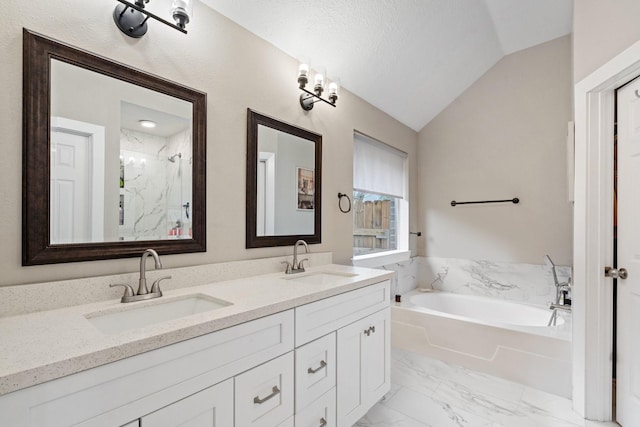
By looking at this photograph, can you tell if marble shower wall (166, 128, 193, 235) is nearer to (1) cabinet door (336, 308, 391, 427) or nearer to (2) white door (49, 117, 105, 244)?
(2) white door (49, 117, 105, 244)

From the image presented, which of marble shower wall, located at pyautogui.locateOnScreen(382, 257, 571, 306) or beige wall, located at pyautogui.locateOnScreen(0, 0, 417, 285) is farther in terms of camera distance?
marble shower wall, located at pyautogui.locateOnScreen(382, 257, 571, 306)

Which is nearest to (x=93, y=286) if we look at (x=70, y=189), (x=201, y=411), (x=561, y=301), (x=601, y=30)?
(x=70, y=189)

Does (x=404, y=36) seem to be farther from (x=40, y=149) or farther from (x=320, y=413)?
(x=320, y=413)

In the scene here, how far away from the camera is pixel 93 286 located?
1.17 meters

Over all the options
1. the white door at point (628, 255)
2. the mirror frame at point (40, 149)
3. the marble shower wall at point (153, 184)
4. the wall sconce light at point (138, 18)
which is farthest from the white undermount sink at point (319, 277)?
the white door at point (628, 255)

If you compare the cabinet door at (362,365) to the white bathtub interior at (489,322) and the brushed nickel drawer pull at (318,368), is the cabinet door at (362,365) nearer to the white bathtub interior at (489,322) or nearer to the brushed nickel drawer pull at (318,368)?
the brushed nickel drawer pull at (318,368)

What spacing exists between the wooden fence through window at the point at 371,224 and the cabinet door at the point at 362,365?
1080 millimetres

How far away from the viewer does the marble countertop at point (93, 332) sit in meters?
0.67

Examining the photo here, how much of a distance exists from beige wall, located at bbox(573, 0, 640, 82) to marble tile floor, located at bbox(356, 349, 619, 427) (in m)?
2.10

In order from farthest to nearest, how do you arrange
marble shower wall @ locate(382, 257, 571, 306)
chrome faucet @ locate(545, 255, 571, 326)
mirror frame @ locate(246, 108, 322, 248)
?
marble shower wall @ locate(382, 257, 571, 306), chrome faucet @ locate(545, 255, 571, 326), mirror frame @ locate(246, 108, 322, 248)

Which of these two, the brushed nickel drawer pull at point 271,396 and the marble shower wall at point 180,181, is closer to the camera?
the brushed nickel drawer pull at point 271,396

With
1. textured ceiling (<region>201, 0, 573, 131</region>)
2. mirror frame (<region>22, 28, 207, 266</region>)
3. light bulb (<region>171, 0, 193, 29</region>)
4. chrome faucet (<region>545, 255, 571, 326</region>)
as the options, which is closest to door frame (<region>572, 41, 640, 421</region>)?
chrome faucet (<region>545, 255, 571, 326</region>)

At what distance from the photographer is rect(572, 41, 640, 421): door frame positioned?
5.85 ft

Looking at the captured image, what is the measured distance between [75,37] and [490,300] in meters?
3.75
